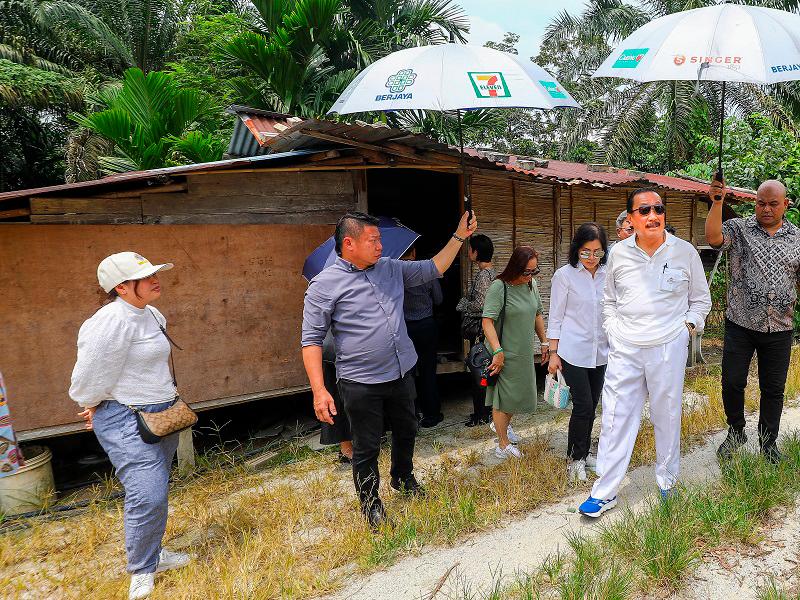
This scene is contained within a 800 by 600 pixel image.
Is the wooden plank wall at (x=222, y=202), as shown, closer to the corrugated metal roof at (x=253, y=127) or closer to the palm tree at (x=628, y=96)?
the corrugated metal roof at (x=253, y=127)

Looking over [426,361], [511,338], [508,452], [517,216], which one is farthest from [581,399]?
[517,216]

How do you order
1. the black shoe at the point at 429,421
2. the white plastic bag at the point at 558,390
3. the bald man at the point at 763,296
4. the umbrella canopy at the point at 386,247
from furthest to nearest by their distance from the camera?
the black shoe at the point at 429,421 < the umbrella canopy at the point at 386,247 < the white plastic bag at the point at 558,390 < the bald man at the point at 763,296

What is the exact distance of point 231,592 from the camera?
3.12m

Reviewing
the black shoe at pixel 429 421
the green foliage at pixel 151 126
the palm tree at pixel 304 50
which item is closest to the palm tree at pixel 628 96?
the palm tree at pixel 304 50

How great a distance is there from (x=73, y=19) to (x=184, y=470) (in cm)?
1590

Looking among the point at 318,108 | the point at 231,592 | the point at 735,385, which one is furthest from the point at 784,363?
the point at 318,108

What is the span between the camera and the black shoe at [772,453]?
4179 millimetres

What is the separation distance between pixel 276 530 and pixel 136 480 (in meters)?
1.06

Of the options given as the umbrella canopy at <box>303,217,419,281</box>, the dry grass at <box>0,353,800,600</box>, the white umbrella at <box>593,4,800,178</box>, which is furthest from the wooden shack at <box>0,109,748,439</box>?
the white umbrella at <box>593,4,800,178</box>

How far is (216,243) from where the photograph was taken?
228 inches

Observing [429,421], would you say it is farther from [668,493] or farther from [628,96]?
[628,96]

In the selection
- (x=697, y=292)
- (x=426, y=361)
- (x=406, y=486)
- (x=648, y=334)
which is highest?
(x=697, y=292)

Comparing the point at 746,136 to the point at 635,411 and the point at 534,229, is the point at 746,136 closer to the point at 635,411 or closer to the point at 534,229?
the point at 534,229

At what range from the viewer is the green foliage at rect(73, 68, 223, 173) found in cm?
923
